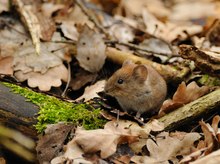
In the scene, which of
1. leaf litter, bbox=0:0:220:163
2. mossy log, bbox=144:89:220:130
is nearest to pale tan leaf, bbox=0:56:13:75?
leaf litter, bbox=0:0:220:163

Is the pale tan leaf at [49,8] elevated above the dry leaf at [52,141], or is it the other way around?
the pale tan leaf at [49,8]

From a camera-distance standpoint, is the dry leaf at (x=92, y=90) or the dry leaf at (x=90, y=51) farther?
the dry leaf at (x=90, y=51)

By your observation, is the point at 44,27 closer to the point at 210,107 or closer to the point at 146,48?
the point at 146,48

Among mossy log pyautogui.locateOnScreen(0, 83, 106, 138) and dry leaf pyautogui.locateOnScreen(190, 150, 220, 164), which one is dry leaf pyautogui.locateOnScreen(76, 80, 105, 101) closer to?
mossy log pyautogui.locateOnScreen(0, 83, 106, 138)

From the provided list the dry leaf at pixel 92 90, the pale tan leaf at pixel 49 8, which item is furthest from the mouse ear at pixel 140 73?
the pale tan leaf at pixel 49 8

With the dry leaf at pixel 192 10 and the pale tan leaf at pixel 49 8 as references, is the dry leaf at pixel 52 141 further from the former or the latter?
the dry leaf at pixel 192 10

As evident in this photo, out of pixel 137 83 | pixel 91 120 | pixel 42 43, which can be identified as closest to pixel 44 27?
pixel 42 43
